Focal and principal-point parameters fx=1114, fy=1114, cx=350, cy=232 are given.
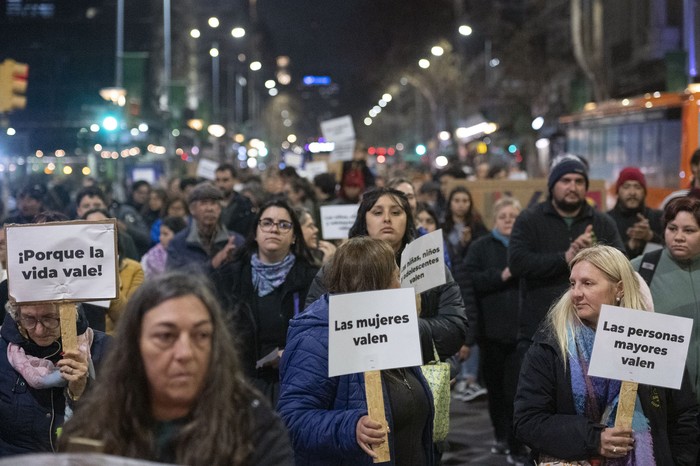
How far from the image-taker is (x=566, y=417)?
480 centimetres

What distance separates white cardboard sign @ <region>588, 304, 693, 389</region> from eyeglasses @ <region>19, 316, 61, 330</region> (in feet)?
8.18

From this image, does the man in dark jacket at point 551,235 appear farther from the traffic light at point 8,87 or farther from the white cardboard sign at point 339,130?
the traffic light at point 8,87

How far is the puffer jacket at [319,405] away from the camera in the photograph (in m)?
4.72

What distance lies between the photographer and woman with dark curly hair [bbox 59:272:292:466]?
3.17 metres

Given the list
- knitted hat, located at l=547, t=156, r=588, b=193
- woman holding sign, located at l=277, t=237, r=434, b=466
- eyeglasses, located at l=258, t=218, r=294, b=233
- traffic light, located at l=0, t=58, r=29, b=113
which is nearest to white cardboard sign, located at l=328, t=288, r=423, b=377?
woman holding sign, located at l=277, t=237, r=434, b=466

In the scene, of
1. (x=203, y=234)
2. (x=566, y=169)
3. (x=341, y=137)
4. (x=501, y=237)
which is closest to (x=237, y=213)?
(x=203, y=234)

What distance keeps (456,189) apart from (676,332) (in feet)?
24.1

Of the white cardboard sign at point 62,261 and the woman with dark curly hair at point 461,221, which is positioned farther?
the woman with dark curly hair at point 461,221

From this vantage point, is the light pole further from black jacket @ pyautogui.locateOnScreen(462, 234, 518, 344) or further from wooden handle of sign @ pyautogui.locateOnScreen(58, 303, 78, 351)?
wooden handle of sign @ pyautogui.locateOnScreen(58, 303, 78, 351)

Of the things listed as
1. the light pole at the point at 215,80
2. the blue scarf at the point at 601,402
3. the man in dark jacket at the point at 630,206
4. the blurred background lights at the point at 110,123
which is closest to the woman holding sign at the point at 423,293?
the blue scarf at the point at 601,402

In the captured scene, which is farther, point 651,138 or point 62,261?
point 651,138

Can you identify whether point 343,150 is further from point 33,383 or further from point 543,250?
point 33,383

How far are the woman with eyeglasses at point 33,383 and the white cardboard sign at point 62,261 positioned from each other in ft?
0.40

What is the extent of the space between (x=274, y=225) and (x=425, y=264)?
163 cm
